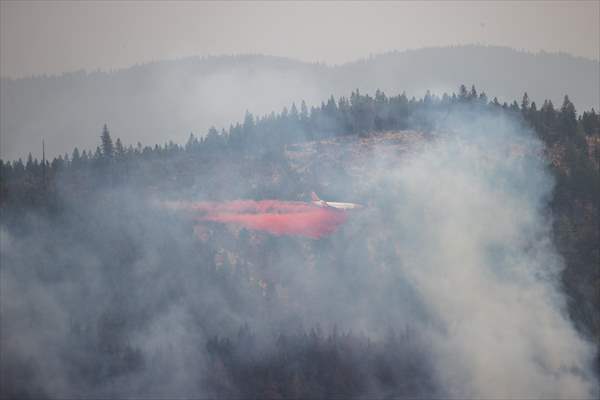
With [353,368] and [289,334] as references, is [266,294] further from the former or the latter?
[353,368]

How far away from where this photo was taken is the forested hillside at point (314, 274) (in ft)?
306

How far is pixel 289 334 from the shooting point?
102 metres

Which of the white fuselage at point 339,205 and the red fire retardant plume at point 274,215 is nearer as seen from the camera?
the red fire retardant plume at point 274,215

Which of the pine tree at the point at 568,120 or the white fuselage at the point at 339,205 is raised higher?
the pine tree at the point at 568,120

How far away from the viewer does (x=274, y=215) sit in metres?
127

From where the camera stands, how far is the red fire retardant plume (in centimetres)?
12256

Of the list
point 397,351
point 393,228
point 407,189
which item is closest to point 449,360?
point 397,351

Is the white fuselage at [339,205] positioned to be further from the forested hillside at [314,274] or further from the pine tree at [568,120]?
the pine tree at [568,120]

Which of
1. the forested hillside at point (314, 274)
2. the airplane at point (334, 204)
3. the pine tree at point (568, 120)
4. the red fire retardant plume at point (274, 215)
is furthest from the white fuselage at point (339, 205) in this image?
the pine tree at point (568, 120)

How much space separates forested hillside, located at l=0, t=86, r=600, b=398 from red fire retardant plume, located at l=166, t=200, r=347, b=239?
2634 millimetres

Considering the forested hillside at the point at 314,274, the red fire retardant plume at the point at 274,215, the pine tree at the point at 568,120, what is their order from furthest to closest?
the pine tree at the point at 568,120 < the red fire retardant plume at the point at 274,215 < the forested hillside at the point at 314,274

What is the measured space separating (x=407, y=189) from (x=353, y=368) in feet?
148

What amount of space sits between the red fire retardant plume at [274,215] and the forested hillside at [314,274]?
8.64 ft

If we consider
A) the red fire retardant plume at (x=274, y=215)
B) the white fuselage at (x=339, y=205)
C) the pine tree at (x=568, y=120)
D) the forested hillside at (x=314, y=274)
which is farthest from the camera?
the pine tree at (x=568, y=120)
